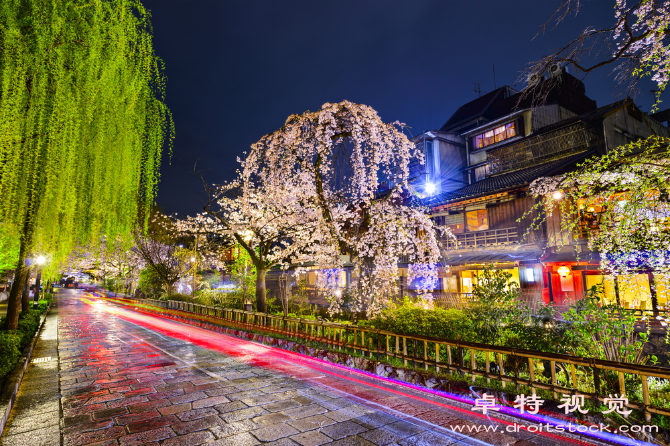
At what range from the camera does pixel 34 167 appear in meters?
5.46

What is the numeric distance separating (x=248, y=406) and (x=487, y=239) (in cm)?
2169

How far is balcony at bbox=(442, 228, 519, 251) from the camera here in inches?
883

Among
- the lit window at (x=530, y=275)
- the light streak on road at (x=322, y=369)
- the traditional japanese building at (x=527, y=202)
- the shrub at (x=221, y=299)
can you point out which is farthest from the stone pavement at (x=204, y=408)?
the lit window at (x=530, y=275)

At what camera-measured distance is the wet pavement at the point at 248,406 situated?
A: 4727 mm

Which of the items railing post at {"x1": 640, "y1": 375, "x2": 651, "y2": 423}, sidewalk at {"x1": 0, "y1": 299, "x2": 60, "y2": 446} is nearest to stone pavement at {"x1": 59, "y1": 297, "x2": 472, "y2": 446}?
sidewalk at {"x1": 0, "y1": 299, "x2": 60, "y2": 446}

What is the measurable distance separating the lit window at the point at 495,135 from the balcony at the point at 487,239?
483 inches

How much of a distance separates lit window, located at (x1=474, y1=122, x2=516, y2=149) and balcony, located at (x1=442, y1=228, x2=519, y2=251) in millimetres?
12261

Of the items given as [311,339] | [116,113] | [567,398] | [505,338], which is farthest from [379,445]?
[116,113]

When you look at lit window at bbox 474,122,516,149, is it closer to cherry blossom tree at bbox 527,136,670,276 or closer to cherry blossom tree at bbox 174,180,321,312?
cherry blossom tree at bbox 174,180,321,312

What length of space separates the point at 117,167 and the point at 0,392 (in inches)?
184

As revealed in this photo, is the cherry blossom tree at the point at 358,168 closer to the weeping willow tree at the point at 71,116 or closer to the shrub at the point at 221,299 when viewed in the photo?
the weeping willow tree at the point at 71,116

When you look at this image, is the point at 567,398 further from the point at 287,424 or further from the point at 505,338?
the point at 287,424

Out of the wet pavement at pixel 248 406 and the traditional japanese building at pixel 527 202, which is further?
the traditional japanese building at pixel 527 202

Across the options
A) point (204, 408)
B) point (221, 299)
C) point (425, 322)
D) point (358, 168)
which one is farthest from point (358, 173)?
point (221, 299)
